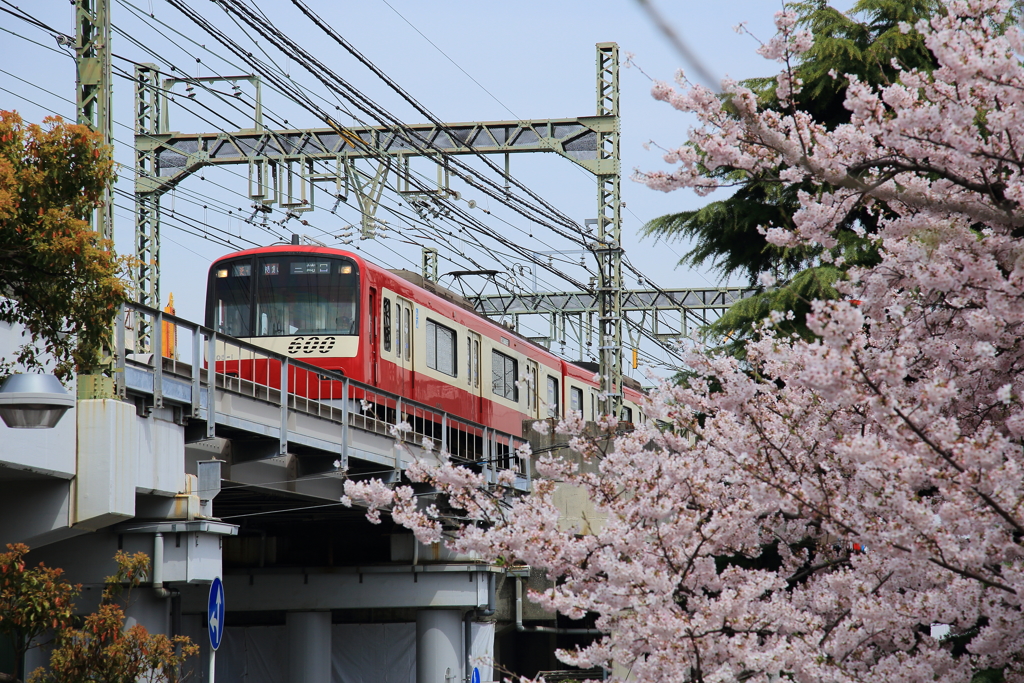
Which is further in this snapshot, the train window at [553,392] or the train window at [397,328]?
the train window at [553,392]

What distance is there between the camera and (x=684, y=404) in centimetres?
916

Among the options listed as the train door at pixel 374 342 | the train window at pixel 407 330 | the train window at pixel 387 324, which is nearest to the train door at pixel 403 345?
the train window at pixel 407 330

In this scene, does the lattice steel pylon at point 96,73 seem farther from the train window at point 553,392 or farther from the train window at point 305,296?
the train window at point 553,392

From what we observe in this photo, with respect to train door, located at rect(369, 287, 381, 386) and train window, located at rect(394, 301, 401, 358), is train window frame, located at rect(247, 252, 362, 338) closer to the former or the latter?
train door, located at rect(369, 287, 381, 386)

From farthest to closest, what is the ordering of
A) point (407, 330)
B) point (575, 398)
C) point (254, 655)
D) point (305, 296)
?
point (575, 398), point (254, 655), point (407, 330), point (305, 296)

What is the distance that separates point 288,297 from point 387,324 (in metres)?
→ 1.45

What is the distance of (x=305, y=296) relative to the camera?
1730cm

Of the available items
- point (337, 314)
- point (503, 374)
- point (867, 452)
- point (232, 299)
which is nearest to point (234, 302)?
point (232, 299)

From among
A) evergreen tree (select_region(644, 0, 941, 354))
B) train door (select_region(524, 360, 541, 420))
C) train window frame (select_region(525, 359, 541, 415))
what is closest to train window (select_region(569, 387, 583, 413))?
train door (select_region(524, 360, 541, 420))

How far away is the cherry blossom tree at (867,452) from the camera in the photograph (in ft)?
17.8

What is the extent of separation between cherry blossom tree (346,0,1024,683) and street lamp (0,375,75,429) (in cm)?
275

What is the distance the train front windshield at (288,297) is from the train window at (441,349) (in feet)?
8.64

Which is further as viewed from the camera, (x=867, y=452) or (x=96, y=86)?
(x=96, y=86)

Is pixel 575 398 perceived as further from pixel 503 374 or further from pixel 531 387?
pixel 503 374
